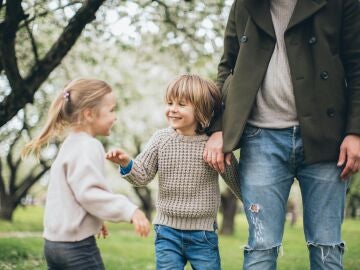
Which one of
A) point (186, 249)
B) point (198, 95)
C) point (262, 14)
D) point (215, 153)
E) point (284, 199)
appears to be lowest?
point (186, 249)

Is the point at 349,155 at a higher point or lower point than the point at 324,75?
lower

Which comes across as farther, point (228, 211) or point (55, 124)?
point (228, 211)

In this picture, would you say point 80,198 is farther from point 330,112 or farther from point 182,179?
point 330,112

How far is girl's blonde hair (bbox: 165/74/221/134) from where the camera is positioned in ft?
13.5

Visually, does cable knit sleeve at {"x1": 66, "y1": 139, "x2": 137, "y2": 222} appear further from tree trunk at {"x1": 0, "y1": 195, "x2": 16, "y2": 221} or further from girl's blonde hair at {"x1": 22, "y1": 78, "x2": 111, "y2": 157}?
tree trunk at {"x1": 0, "y1": 195, "x2": 16, "y2": 221}

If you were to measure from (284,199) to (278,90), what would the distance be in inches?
27.5

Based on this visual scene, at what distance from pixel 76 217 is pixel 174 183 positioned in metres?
0.87

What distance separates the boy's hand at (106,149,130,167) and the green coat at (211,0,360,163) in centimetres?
66

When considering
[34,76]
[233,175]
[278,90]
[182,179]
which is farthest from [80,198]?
[34,76]

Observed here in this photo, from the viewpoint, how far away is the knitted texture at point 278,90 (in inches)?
145

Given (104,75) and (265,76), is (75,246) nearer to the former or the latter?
(265,76)

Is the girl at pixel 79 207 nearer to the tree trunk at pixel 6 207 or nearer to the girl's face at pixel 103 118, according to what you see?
the girl's face at pixel 103 118

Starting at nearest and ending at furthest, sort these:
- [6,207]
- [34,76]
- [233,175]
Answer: [233,175], [34,76], [6,207]

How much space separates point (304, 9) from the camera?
365 centimetres
